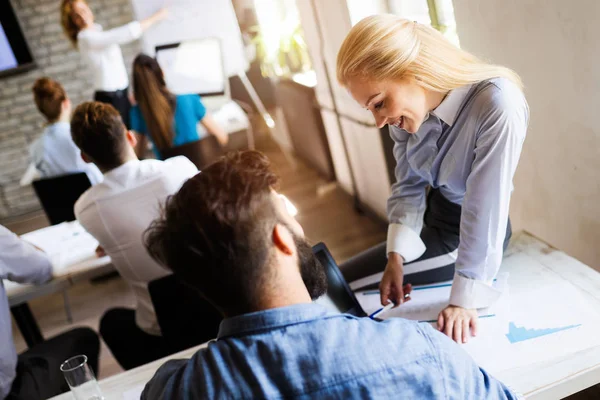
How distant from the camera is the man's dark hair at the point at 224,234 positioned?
83 centimetres

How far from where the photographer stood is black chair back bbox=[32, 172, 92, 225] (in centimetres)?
310

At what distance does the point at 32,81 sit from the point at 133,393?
5.21m

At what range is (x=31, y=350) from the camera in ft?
6.81

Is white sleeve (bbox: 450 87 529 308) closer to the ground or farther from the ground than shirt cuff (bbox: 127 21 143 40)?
closer to the ground

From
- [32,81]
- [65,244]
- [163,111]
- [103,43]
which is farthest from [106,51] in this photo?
A: [65,244]

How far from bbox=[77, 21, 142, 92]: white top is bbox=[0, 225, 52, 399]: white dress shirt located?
2.56 meters

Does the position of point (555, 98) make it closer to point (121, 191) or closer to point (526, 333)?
point (526, 333)

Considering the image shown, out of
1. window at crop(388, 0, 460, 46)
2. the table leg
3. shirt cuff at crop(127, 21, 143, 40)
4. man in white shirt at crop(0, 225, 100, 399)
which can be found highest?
shirt cuff at crop(127, 21, 143, 40)

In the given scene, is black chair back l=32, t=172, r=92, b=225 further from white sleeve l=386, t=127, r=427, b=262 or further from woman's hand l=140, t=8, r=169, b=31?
white sleeve l=386, t=127, r=427, b=262

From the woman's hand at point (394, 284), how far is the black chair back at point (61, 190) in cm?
205

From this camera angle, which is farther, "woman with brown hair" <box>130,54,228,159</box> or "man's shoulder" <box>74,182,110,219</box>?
"woman with brown hair" <box>130,54,228,159</box>

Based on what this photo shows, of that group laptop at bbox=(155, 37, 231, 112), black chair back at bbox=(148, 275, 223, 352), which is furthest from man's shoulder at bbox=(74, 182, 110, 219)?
laptop at bbox=(155, 37, 231, 112)

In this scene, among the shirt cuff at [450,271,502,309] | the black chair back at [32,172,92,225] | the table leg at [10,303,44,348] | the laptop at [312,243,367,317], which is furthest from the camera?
the black chair back at [32,172,92,225]

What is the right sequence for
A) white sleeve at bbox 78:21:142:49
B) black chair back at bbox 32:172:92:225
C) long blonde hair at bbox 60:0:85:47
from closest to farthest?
1. black chair back at bbox 32:172:92:225
2. long blonde hair at bbox 60:0:85:47
3. white sleeve at bbox 78:21:142:49
